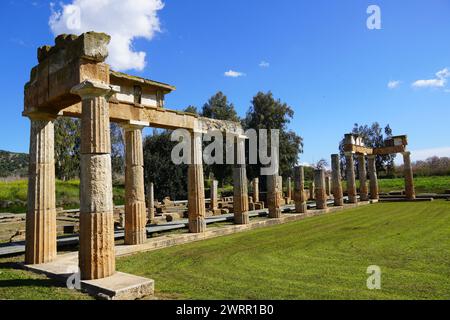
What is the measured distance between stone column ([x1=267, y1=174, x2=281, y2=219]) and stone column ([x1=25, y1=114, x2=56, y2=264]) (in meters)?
11.6

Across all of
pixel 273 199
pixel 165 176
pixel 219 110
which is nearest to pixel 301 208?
pixel 273 199

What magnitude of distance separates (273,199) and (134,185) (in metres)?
8.81

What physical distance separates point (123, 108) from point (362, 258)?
8.12m

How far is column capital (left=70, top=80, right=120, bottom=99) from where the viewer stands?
6754 millimetres

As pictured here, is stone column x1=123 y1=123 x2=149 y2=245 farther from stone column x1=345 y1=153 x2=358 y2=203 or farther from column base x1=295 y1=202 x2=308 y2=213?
stone column x1=345 y1=153 x2=358 y2=203

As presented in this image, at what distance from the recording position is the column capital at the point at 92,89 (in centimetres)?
675

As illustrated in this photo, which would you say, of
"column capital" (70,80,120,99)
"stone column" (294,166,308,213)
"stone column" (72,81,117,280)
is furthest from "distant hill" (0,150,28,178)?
"stone column" (72,81,117,280)

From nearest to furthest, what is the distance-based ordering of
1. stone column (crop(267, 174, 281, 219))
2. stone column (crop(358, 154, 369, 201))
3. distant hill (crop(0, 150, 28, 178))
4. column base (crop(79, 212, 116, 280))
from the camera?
column base (crop(79, 212, 116, 280)) → stone column (crop(267, 174, 281, 219)) → stone column (crop(358, 154, 369, 201)) → distant hill (crop(0, 150, 28, 178))

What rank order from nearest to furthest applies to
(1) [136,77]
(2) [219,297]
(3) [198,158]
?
(2) [219,297], (1) [136,77], (3) [198,158]

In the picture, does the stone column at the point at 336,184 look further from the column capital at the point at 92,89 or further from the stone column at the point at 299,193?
the column capital at the point at 92,89

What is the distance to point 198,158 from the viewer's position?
45.3 feet

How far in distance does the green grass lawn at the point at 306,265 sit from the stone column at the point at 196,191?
136 cm

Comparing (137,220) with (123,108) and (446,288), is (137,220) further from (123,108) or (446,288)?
(446,288)
